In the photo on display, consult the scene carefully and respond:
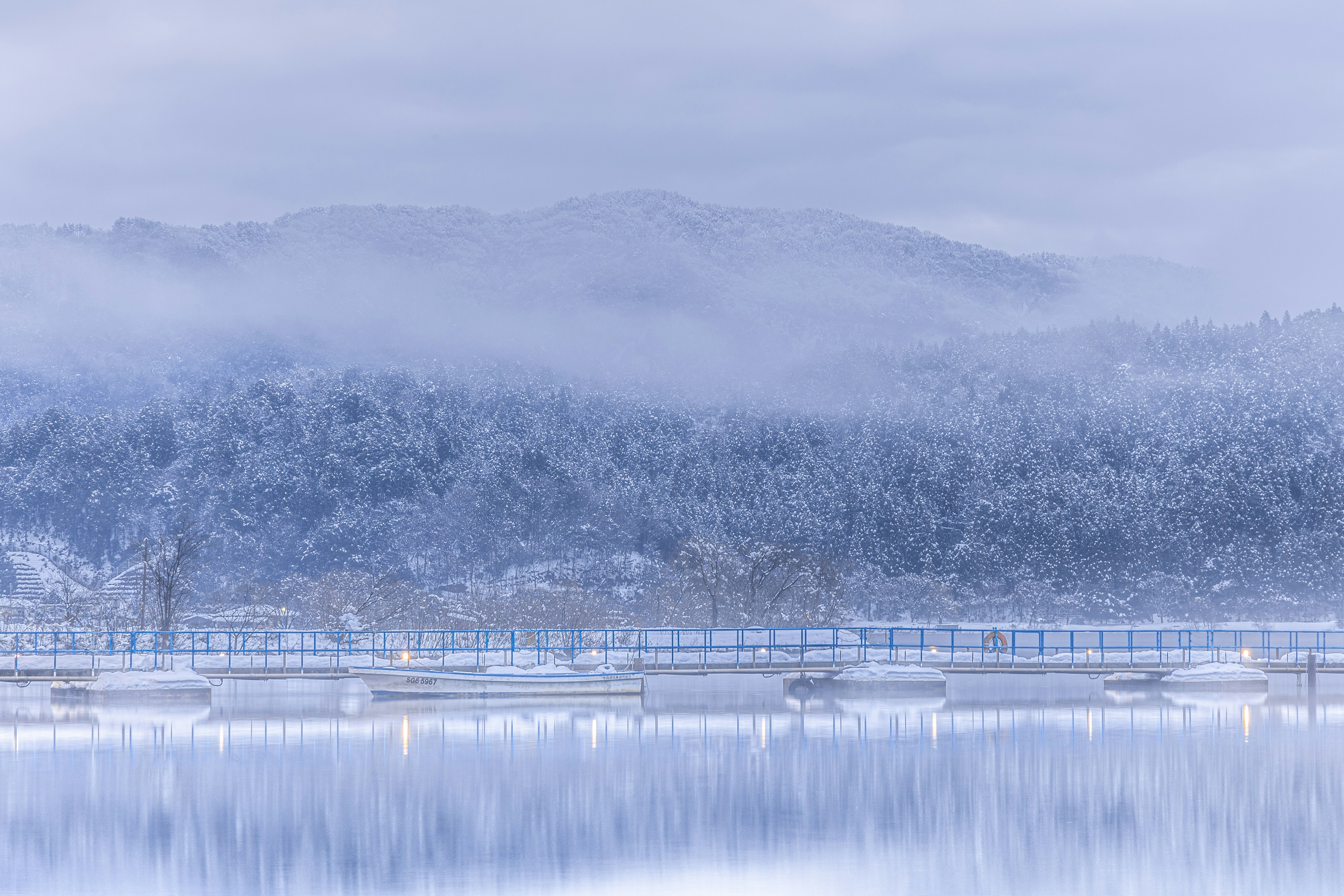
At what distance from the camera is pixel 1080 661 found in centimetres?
5600

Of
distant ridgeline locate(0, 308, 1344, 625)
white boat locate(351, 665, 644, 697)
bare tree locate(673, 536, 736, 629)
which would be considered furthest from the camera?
distant ridgeline locate(0, 308, 1344, 625)

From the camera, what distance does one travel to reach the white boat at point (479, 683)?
46531 millimetres

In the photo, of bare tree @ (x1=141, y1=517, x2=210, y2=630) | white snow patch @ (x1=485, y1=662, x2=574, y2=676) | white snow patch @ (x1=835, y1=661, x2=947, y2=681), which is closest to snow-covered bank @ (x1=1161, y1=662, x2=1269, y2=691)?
white snow patch @ (x1=835, y1=661, x2=947, y2=681)

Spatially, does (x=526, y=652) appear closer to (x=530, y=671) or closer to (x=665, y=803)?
(x=530, y=671)

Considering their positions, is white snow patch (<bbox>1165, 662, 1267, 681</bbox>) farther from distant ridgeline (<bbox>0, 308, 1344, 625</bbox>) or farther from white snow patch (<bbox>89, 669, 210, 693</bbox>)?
distant ridgeline (<bbox>0, 308, 1344, 625</bbox>)

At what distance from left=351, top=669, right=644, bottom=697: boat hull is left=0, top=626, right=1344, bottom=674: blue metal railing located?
1606 millimetres

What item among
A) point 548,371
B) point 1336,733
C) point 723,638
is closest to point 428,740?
point 1336,733

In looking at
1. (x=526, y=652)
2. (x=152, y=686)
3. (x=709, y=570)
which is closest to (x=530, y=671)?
(x=526, y=652)

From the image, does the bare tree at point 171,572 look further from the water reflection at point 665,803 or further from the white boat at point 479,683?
the water reflection at point 665,803

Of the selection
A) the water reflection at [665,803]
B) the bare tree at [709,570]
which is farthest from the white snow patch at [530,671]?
the bare tree at [709,570]

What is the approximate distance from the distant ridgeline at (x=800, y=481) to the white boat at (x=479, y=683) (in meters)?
47.4

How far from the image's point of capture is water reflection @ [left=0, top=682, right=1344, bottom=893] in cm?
1917

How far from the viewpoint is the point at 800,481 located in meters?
150

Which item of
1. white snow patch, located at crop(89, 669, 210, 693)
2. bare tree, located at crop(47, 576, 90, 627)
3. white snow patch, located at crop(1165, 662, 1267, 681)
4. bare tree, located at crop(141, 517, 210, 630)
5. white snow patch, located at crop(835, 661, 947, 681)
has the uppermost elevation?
bare tree, located at crop(141, 517, 210, 630)
